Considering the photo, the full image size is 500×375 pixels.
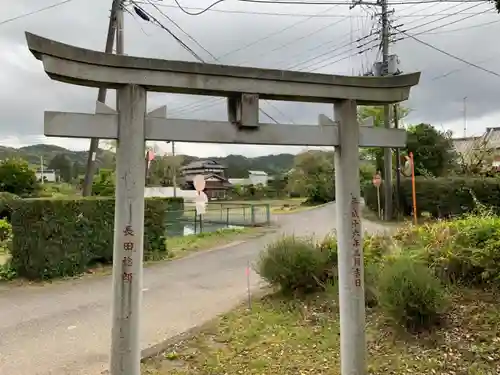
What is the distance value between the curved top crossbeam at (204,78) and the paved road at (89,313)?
3.08m

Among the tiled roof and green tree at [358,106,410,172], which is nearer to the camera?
green tree at [358,106,410,172]

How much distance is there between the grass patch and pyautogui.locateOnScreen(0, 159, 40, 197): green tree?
105ft

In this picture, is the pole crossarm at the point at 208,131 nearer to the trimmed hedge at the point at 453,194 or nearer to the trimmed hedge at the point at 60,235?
the trimmed hedge at the point at 60,235

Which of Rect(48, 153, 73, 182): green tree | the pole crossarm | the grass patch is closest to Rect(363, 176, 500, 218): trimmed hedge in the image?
the grass patch

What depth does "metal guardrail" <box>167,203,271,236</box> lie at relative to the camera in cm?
1686

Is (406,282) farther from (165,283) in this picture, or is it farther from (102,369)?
(165,283)

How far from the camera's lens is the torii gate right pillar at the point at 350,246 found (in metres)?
4.20

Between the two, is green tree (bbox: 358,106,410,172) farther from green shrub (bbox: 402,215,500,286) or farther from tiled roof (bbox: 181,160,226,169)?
tiled roof (bbox: 181,160,226,169)

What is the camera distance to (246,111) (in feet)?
12.9

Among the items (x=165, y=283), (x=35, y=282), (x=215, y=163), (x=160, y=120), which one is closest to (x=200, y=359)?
(x=160, y=120)

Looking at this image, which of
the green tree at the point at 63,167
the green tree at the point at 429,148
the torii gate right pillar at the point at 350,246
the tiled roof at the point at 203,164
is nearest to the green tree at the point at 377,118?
the green tree at the point at 429,148

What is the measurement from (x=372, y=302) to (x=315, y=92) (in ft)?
10.4

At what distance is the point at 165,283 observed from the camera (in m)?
9.48

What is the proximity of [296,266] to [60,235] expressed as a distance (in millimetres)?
5289
